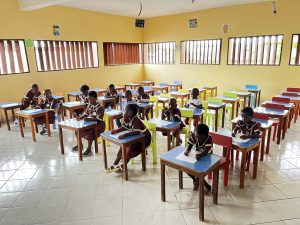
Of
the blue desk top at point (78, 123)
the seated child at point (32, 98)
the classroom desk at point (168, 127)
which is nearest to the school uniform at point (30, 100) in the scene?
the seated child at point (32, 98)

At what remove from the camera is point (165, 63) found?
10180 millimetres

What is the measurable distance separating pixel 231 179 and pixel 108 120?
261cm

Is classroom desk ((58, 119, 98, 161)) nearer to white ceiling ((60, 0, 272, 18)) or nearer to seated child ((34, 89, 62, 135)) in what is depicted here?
seated child ((34, 89, 62, 135))

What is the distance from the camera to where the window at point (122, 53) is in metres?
9.35

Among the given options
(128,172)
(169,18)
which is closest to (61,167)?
(128,172)

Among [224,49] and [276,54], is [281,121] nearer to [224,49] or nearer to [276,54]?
[276,54]

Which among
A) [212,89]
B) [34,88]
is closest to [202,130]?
[34,88]

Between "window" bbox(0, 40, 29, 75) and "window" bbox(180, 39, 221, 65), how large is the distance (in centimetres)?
577

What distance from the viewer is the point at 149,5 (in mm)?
7645

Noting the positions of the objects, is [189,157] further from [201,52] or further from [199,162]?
[201,52]

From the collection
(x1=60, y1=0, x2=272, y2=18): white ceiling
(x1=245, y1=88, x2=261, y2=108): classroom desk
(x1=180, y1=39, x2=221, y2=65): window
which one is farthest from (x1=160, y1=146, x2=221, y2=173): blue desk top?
(x1=180, y1=39, x2=221, y2=65): window

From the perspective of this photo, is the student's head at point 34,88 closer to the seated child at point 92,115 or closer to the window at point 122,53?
the seated child at point 92,115

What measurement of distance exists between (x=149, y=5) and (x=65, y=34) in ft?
9.67

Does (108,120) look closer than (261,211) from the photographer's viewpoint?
No
